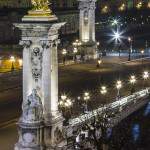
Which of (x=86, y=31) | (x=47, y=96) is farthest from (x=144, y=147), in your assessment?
(x=86, y=31)

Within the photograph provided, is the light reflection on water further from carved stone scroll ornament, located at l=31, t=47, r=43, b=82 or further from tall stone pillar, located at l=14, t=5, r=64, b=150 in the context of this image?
carved stone scroll ornament, located at l=31, t=47, r=43, b=82

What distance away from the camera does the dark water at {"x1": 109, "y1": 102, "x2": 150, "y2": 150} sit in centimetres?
3706

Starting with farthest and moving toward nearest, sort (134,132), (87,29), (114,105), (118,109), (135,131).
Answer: (87,29) → (135,131) → (134,132) → (114,105) → (118,109)

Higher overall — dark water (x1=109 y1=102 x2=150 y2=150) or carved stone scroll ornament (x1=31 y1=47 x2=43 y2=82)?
carved stone scroll ornament (x1=31 y1=47 x2=43 y2=82)

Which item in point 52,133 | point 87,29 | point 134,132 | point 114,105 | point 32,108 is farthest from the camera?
point 87,29

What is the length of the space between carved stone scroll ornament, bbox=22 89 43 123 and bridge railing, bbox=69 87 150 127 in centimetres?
573

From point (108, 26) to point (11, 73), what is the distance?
6531cm

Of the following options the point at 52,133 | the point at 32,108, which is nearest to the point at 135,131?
the point at 52,133

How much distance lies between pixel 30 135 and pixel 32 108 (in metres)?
1.46

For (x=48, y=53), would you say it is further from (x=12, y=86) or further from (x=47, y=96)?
(x=12, y=86)

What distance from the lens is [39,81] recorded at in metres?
33.9

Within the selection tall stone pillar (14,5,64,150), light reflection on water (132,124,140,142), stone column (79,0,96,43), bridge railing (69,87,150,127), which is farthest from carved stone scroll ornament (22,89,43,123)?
stone column (79,0,96,43)

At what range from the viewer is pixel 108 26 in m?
130

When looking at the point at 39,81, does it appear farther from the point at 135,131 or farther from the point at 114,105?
the point at 135,131
